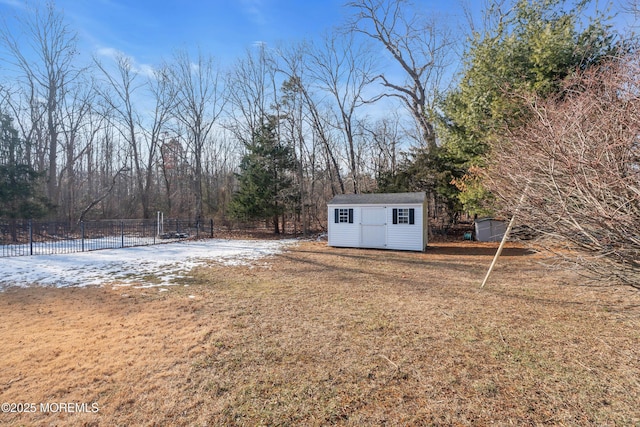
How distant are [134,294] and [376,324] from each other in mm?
4275

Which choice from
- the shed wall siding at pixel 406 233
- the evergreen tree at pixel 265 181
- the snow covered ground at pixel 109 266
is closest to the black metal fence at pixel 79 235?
the snow covered ground at pixel 109 266

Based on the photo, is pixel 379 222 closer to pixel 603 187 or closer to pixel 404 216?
pixel 404 216

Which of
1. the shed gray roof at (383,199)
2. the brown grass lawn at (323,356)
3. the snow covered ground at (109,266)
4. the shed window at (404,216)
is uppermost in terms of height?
the shed gray roof at (383,199)

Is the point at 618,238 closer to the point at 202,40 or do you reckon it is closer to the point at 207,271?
the point at 207,271

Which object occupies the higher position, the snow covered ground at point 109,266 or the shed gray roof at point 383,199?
the shed gray roof at point 383,199

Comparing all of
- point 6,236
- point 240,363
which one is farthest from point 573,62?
point 6,236

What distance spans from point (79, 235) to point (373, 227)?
47.7 feet

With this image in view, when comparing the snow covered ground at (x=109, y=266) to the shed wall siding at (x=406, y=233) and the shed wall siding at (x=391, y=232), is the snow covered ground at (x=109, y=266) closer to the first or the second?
the shed wall siding at (x=391, y=232)

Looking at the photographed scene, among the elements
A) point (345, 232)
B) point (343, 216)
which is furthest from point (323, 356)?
point (343, 216)

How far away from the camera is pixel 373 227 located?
37.1 feet

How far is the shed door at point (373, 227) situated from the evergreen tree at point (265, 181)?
5.88 meters

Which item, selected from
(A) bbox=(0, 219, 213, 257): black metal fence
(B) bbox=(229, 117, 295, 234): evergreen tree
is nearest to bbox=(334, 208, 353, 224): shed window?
(B) bbox=(229, 117, 295, 234): evergreen tree

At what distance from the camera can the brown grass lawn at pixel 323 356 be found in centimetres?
207

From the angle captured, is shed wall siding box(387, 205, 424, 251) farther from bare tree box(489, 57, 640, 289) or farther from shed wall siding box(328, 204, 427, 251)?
bare tree box(489, 57, 640, 289)
